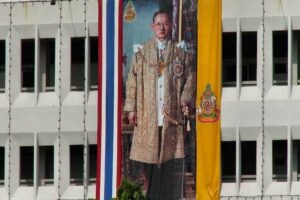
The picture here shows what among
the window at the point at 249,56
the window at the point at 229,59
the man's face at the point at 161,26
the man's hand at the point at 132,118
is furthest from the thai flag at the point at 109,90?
the window at the point at 249,56

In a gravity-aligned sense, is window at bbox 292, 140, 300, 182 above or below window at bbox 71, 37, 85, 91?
below

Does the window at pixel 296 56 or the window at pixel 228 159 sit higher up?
the window at pixel 296 56

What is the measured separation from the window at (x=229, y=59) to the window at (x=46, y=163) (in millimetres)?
6967

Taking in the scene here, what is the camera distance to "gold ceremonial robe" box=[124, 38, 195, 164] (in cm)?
6144

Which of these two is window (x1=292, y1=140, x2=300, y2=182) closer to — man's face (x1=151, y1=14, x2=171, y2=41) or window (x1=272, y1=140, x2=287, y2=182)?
window (x1=272, y1=140, x2=287, y2=182)

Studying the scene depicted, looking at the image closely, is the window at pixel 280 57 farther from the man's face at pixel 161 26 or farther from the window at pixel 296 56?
the man's face at pixel 161 26

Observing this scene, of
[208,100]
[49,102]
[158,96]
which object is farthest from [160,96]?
[49,102]

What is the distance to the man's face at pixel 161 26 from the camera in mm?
61938

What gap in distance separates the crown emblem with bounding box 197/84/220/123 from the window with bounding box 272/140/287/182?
274 centimetres

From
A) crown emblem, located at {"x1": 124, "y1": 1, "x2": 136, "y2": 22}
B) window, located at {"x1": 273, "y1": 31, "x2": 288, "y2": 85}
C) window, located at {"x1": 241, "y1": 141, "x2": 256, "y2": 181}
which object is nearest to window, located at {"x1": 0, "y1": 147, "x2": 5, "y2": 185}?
crown emblem, located at {"x1": 124, "y1": 1, "x2": 136, "y2": 22}

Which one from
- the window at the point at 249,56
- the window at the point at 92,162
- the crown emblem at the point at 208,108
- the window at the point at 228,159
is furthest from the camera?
the window at the point at 92,162

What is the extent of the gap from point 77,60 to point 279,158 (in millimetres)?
8458

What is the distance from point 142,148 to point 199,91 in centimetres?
289

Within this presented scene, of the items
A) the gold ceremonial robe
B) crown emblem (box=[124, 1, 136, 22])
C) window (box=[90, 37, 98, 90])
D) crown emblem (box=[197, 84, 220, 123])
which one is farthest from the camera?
window (box=[90, 37, 98, 90])
